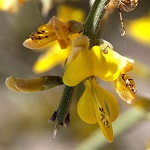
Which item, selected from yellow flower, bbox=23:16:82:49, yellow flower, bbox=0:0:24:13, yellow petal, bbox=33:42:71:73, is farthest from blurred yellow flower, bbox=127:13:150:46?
yellow flower, bbox=23:16:82:49

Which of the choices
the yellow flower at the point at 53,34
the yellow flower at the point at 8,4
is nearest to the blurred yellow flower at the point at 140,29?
the yellow flower at the point at 8,4

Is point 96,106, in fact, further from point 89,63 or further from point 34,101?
point 34,101

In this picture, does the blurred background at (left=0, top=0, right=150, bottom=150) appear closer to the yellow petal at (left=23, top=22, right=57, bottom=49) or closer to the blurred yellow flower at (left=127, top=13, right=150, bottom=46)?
the blurred yellow flower at (left=127, top=13, right=150, bottom=46)

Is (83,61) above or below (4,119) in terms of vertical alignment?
above

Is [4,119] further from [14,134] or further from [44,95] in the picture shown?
[44,95]

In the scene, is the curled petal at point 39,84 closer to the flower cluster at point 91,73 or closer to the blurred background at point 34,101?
the flower cluster at point 91,73

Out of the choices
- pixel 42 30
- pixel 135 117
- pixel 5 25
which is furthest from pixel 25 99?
pixel 42 30

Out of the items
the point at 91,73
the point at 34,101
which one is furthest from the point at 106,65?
the point at 34,101
